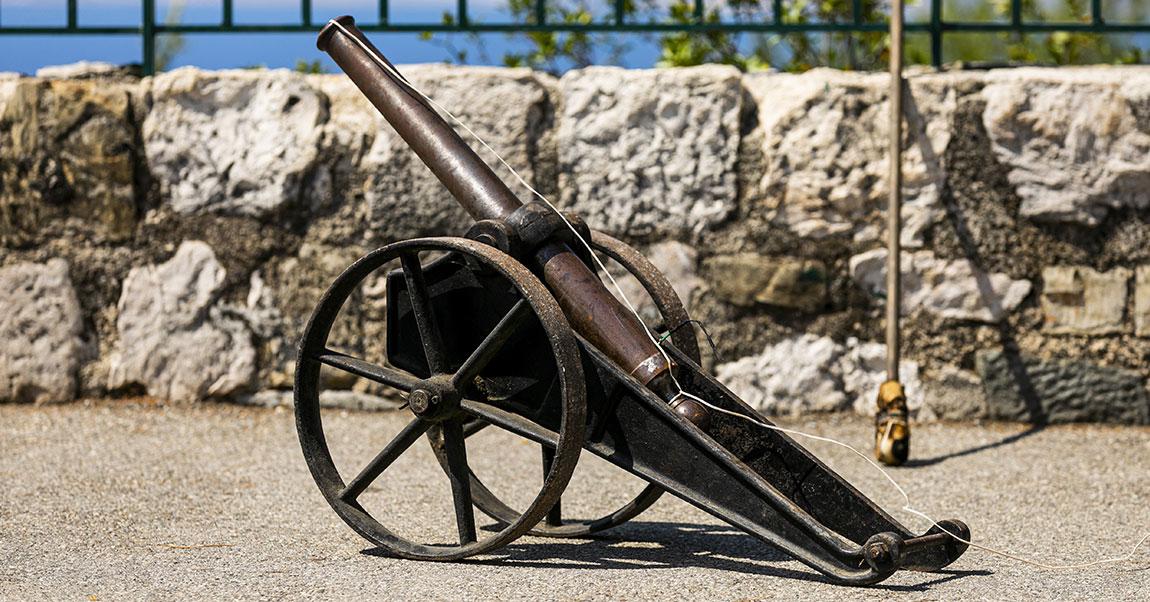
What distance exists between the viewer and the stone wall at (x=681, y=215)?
4.91m

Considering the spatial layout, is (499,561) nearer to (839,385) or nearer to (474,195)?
(474,195)

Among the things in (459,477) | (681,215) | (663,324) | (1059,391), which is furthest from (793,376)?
(459,477)

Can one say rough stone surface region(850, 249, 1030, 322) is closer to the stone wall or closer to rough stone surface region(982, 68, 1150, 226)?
the stone wall

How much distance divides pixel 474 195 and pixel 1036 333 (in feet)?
8.13

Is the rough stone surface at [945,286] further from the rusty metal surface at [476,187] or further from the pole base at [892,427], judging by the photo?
the rusty metal surface at [476,187]

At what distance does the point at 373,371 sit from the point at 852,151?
7.62ft

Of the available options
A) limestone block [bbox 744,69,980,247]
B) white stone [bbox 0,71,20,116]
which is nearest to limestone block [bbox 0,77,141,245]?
white stone [bbox 0,71,20,116]

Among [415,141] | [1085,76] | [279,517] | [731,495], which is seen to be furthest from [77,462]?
[1085,76]

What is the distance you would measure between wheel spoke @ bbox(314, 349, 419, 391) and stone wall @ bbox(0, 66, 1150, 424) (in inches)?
69.0

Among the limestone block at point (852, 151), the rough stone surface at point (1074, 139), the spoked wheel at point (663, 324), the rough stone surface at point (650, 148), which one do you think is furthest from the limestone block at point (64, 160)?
the rough stone surface at point (1074, 139)

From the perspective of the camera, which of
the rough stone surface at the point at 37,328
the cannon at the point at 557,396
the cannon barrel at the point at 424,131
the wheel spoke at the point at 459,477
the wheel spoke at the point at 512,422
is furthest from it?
the rough stone surface at the point at 37,328

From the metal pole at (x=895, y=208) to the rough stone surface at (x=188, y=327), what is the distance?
2284mm

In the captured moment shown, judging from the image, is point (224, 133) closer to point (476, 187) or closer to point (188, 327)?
point (188, 327)

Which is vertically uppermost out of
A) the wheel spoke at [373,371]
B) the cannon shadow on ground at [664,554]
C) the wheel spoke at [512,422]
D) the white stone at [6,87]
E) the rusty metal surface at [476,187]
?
the white stone at [6,87]
